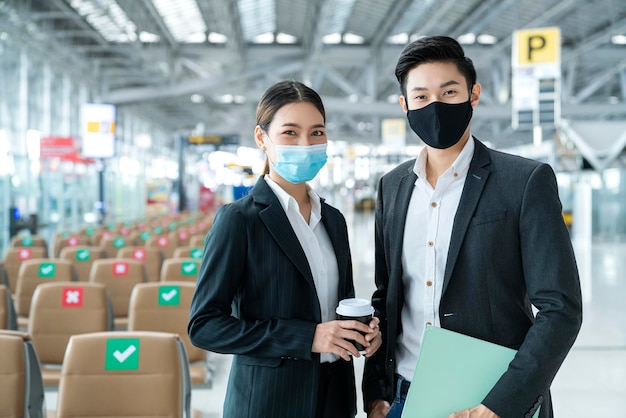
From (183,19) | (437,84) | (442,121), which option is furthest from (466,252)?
(183,19)

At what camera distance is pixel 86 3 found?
15633mm

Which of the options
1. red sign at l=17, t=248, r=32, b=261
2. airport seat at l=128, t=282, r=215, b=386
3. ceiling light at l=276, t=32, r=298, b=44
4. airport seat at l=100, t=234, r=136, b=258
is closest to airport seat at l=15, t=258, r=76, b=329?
red sign at l=17, t=248, r=32, b=261

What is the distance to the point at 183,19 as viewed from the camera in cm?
1770

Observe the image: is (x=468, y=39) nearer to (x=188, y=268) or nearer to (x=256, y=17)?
(x=256, y=17)

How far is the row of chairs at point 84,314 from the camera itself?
411 cm

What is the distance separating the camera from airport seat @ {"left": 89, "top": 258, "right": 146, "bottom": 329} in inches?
219

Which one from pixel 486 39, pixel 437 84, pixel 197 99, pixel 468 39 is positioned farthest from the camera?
pixel 197 99

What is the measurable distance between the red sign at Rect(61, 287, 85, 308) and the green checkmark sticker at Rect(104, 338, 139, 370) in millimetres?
1660

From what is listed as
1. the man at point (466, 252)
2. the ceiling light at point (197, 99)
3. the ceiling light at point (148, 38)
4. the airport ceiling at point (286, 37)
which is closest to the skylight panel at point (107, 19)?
the airport ceiling at point (286, 37)

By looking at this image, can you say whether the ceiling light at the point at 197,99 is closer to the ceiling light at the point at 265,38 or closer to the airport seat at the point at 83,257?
the ceiling light at the point at 265,38

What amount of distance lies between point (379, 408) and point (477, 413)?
44cm

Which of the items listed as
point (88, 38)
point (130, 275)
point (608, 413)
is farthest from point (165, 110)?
point (608, 413)

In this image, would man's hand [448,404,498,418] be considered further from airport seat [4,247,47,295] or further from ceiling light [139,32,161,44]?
ceiling light [139,32,161,44]

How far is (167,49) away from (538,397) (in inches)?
721
